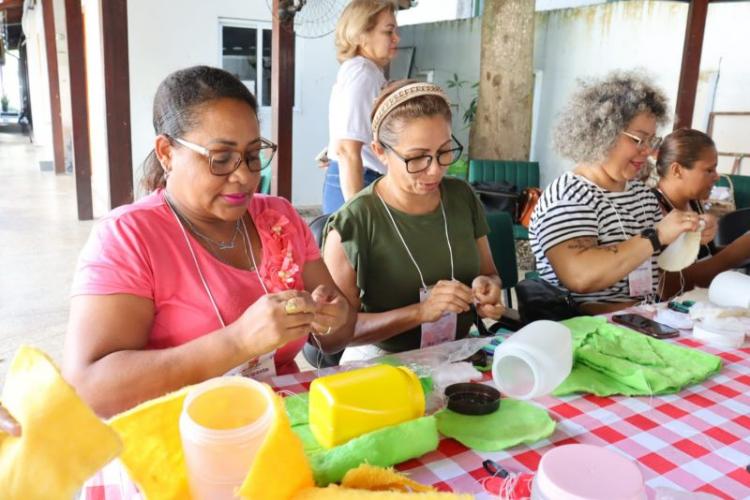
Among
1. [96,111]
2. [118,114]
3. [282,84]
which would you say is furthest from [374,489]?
[96,111]

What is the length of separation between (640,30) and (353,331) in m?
6.54

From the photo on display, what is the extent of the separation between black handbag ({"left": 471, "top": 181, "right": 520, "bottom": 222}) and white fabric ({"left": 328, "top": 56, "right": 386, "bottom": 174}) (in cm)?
242

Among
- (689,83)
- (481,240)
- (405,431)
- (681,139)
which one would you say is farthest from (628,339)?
(689,83)

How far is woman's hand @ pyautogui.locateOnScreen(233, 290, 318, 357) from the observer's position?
124 centimetres

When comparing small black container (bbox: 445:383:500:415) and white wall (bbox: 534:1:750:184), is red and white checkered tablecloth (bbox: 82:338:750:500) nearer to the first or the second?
small black container (bbox: 445:383:500:415)

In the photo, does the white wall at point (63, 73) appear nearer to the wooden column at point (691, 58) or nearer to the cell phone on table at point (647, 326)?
the wooden column at point (691, 58)

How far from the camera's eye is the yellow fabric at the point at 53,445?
27.7 inches

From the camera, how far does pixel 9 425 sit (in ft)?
2.44

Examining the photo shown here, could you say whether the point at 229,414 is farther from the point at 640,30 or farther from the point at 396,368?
the point at 640,30

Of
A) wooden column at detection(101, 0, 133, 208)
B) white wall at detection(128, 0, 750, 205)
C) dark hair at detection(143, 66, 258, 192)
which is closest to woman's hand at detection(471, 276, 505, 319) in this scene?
dark hair at detection(143, 66, 258, 192)

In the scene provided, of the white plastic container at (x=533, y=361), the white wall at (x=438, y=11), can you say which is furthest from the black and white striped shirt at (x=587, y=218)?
the white wall at (x=438, y=11)

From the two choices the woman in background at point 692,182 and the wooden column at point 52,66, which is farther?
the wooden column at point 52,66

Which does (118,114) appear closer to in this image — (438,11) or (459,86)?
(459,86)

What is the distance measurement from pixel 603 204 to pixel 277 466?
6.37ft
